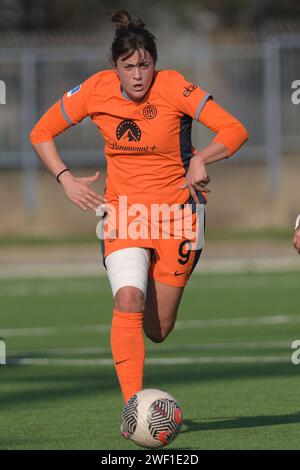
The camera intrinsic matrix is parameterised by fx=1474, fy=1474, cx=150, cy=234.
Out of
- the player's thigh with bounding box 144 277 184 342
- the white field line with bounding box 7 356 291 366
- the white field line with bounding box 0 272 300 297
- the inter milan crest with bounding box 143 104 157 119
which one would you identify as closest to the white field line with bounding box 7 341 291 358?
the white field line with bounding box 7 356 291 366

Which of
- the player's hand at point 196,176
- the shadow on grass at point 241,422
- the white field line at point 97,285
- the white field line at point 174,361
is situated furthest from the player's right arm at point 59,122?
the white field line at point 97,285

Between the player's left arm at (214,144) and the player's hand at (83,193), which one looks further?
the player's hand at (83,193)

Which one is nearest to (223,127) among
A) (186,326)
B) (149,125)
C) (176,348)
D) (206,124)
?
(206,124)

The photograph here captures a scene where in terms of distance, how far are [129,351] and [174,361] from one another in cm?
438

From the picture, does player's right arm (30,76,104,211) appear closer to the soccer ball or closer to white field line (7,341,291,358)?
the soccer ball

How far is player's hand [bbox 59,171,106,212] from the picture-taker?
27.5 ft

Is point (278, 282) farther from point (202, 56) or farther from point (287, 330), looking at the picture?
point (202, 56)

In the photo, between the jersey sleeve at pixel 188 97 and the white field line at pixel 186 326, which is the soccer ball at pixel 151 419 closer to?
the jersey sleeve at pixel 188 97

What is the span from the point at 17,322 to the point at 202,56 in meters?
14.7

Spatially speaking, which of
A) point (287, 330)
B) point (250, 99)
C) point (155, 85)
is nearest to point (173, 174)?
point (155, 85)

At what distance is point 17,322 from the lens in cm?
1662

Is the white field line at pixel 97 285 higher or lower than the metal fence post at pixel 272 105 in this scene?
lower

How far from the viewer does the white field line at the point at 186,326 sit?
606 inches

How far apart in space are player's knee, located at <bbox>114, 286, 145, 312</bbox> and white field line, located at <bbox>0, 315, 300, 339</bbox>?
683cm
